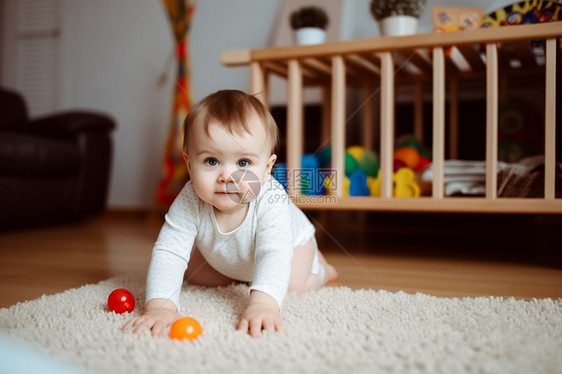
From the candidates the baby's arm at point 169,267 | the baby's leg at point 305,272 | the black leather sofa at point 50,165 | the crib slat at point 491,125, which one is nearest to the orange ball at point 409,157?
the crib slat at point 491,125

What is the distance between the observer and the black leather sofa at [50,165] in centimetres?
167

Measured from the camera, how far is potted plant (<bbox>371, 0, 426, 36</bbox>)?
4.20 ft

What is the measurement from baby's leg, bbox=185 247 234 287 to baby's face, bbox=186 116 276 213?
0.22 m

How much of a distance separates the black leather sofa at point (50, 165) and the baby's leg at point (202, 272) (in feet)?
3.49

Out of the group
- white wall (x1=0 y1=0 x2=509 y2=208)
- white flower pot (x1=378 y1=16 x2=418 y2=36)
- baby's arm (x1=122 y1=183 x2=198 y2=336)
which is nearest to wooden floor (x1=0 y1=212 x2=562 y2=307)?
baby's arm (x1=122 y1=183 x2=198 y2=336)

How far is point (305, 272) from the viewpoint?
0.88m

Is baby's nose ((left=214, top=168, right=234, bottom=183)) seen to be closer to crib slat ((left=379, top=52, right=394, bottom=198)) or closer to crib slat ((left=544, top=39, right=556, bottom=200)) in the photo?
crib slat ((left=379, top=52, right=394, bottom=198))

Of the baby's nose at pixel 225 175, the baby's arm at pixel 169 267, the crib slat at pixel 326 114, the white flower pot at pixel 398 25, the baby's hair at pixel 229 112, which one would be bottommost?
the baby's arm at pixel 169 267

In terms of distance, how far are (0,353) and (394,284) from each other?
0.68 metres

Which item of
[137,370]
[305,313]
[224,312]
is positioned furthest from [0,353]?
[305,313]

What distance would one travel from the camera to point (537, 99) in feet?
6.01

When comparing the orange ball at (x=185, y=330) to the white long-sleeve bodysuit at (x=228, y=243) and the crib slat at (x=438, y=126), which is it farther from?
the crib slat at (x=438, y=126)

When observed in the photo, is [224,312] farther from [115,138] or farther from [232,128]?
[115,138]

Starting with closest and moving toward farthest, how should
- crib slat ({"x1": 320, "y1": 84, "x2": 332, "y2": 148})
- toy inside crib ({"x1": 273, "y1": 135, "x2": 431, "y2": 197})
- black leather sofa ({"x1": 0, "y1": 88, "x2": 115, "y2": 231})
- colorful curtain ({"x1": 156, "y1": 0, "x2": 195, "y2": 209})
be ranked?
toy inside crib ({"x1": 273, "y1": 135, "x2": 431, "y2": 197})
black leather sofa ({"x1": 0, "y1": 88, "x2": 115, "y2": 231})
crib slat ({"x1": 320, "y1": 84, "x2": 332, "y2": 148})
colorful curtain ({"x1": 156, "y1": 0, "x2": 195, "y2": 209})
